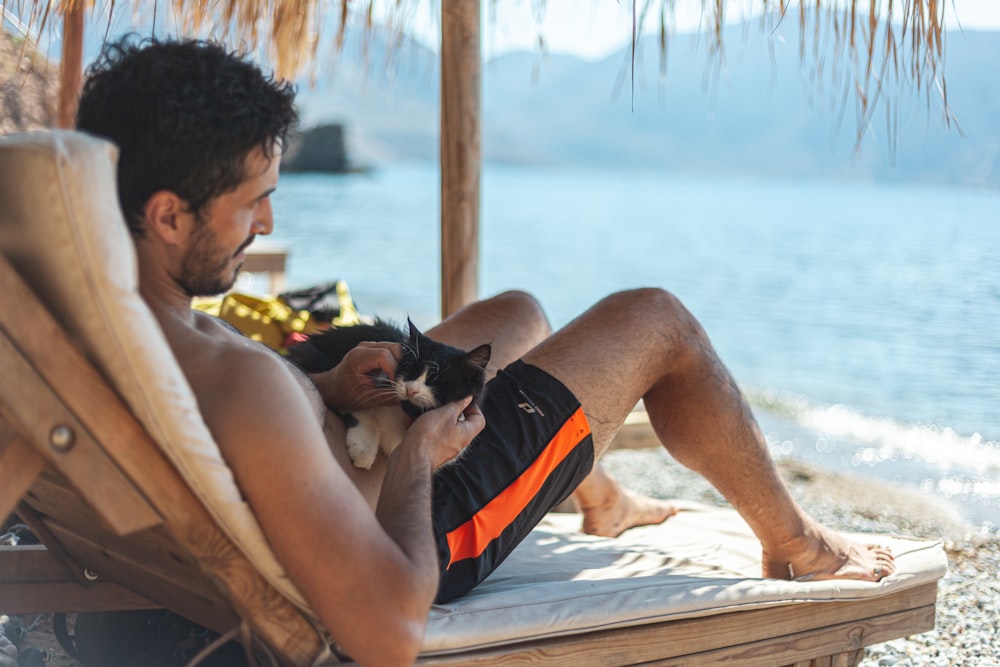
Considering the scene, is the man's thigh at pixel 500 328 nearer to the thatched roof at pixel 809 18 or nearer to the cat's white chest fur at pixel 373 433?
the cat's white chest fur at pixel 373 433

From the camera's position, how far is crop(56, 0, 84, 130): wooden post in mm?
3811

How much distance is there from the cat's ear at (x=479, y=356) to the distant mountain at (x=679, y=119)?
649 mm

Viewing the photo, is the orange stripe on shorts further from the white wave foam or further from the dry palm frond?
the white wave foam

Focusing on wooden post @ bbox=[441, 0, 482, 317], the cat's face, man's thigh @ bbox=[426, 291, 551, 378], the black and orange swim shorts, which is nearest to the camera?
the black and orange swim shorts

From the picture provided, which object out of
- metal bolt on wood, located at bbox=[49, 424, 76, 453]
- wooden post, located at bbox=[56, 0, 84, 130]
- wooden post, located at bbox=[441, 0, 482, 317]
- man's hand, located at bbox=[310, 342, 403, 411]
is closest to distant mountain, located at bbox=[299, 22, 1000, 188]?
wooden post, located at bbox=[441, 0, 482, 317]

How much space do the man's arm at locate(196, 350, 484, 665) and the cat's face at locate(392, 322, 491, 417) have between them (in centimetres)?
51

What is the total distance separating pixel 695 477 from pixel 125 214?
3.94 meters

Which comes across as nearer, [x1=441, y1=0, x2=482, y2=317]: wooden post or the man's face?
the man's face

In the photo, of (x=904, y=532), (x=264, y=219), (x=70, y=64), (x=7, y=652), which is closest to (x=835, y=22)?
(x=264, y=219)

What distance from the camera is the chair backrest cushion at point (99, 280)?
41.4 inches

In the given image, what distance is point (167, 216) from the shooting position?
118 cm

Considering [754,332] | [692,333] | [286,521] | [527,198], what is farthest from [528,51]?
[527,198]

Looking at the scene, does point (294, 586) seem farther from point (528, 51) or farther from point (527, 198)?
point (527, 198)

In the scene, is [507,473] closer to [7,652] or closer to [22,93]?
[7,652]
